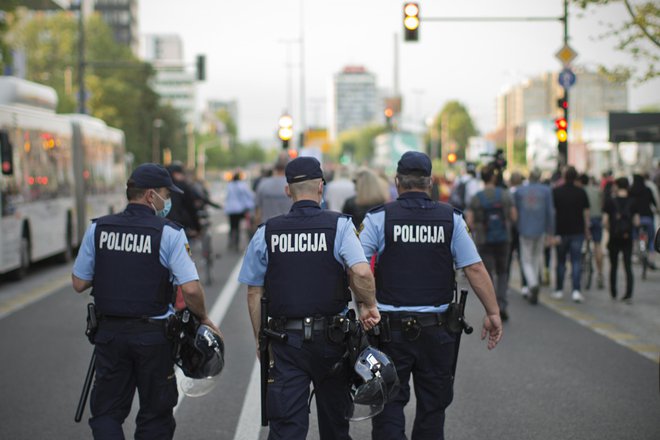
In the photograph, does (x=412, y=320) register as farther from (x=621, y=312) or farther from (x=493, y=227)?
(x=621, y=312)

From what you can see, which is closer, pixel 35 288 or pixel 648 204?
pixel 35 288

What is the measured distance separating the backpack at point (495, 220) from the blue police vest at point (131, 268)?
7.11 metres

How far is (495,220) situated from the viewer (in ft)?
38.3

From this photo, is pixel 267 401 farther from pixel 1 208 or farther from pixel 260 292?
pixel 1 208

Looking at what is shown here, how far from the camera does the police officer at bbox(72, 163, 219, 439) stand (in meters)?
4.96

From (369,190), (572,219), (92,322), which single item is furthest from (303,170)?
(572,219)

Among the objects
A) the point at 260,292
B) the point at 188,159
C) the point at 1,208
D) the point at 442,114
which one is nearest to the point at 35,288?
the point at 1,208

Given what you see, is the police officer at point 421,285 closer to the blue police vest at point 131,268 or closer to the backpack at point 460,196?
the blue police vest at point 131,268

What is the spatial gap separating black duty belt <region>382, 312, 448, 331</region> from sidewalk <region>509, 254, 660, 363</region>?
4891 mm

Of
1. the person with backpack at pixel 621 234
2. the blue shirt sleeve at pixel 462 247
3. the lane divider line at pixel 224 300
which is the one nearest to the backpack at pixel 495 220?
the person with backpack at pixel 621 234

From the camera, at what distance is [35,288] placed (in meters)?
16.1

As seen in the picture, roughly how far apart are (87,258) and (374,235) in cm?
155

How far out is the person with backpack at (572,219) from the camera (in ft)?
44.7

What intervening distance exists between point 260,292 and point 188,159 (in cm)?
12376
